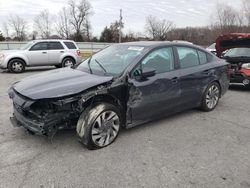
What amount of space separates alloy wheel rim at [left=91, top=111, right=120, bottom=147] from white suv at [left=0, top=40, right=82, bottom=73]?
30.4 ft

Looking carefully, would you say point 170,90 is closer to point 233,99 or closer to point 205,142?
point 205,142

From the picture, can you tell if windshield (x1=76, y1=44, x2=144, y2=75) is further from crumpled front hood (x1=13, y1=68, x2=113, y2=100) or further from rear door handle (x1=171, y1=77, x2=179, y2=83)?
rear door handle (x1=171, y1=77, x2=179, y2=83)

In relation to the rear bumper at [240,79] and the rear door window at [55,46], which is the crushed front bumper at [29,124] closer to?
the rear bumper at [240,79]

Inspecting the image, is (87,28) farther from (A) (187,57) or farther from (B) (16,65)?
(A) (187,57)

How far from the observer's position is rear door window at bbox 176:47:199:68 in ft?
15.6

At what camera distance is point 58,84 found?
11.9 feet

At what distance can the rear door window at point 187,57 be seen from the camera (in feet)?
15.6

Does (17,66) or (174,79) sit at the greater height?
(174,79)

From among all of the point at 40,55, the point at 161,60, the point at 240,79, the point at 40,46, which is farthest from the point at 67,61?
the point at 161,60

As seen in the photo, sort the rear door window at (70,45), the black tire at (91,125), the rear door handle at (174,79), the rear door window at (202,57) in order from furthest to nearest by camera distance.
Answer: the rear door window at (70,45) → the rear door window at (202,57) → the rear door handle at (174,79) → the black tire at (91,125)

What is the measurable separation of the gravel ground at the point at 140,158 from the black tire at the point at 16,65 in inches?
294

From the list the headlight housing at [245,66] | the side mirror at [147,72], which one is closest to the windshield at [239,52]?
the headlight housing at [245,66]

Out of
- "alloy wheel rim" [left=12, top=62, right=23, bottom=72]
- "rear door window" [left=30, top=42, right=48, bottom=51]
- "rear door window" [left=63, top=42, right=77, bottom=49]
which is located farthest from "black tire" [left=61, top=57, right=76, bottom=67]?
"alloy wheel rim" [left=12, top=62, right=23, bottom=72]

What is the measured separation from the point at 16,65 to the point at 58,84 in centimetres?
896
